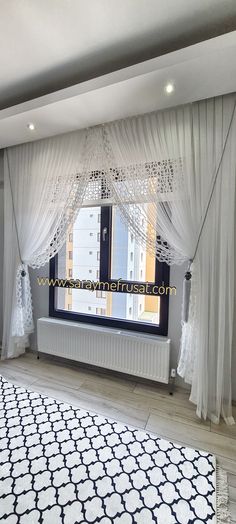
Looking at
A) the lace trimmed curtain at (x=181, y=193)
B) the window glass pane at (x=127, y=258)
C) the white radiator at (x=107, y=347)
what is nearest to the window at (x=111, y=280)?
the window glass pane at (x=127, y=258)

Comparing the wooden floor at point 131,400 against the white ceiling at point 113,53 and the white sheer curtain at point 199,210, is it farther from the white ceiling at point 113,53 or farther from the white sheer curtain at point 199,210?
the white ceiling at point 113,53

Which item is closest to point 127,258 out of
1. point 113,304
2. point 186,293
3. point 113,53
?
point 113,304

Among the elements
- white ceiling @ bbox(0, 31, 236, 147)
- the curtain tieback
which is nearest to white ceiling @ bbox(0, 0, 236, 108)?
white ceiling @ bbox(0, 31, 236, 147)

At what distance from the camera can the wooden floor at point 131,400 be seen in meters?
1.64

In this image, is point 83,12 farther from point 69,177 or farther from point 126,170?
point 69,177

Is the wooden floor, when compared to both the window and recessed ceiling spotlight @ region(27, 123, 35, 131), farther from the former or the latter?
recessed ceiling spotlight @ region(27, 123, 35, 131)

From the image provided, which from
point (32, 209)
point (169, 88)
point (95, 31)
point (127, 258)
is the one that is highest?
point (95, 31)

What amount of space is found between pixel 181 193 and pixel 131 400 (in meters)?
1.84

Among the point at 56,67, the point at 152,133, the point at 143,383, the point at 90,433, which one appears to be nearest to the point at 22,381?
the point at 90,433

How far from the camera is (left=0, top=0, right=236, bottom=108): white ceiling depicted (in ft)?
4.19

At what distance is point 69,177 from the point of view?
231 centimetres

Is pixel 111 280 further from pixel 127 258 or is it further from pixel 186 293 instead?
pixel 186 293

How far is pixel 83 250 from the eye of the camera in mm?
2701

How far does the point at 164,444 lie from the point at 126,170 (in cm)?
213
